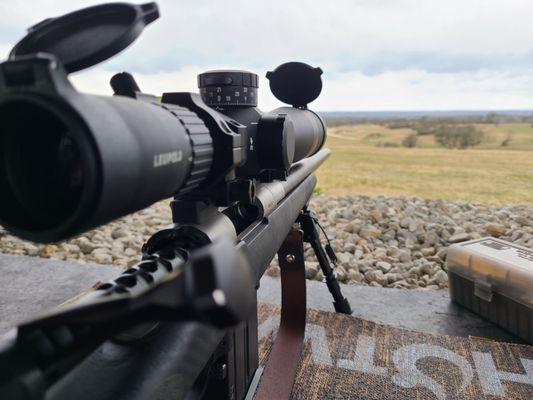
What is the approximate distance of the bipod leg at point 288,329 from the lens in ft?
6.90

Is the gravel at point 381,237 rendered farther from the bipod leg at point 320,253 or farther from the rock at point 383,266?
the bipod leg at point 320,253

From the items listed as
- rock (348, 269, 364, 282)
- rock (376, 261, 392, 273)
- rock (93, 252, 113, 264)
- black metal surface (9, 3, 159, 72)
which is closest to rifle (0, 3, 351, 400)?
black metal surface (9, 3, 159, 72)

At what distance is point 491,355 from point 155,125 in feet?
8.00

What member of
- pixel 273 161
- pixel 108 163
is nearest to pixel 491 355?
pixel 273 161

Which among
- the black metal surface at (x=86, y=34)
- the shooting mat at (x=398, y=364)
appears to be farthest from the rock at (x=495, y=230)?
the black metal surface at (x=86, y=34)

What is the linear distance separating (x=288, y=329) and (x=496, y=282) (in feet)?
4.55

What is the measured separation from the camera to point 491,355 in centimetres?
247

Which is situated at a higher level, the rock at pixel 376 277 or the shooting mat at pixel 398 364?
the shooting mat at pixel 398 364

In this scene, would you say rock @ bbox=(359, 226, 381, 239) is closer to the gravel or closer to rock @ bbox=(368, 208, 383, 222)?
the gravel

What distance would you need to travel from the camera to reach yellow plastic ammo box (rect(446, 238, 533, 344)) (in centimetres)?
268

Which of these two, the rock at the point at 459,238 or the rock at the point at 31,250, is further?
the rock at the point at 459,238

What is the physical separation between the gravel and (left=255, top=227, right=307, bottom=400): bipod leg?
48.5 inches

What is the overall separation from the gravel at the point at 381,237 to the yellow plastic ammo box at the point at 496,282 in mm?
569

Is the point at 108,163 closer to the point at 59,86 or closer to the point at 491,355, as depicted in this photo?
the point at 59,86
